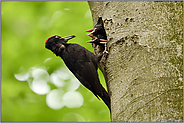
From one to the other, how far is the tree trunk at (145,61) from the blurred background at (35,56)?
81.1 inches

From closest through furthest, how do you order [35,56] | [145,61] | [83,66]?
[145,61] < [83,66] < [35,56]

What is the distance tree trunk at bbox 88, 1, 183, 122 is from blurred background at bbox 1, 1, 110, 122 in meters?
2.06

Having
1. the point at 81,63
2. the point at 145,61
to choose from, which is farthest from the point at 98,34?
the point at 145,61

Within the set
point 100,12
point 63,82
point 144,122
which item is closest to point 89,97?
point 63,82

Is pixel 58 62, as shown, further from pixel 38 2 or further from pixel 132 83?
pixel 132 83

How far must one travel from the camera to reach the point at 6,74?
14.3ft

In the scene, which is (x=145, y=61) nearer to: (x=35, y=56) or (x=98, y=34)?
(x=98, y=34)

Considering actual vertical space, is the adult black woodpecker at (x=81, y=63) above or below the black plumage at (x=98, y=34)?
below

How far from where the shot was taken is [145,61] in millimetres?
1978

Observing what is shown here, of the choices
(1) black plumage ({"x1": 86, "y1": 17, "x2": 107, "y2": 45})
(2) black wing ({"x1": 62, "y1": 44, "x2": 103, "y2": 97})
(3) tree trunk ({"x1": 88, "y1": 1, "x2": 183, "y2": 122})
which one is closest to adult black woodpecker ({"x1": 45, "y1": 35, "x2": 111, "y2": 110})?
(2) black wing ({"x1": 62, "y1": 44, "x2": 103, "y2": 97})

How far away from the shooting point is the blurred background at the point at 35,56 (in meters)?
4.36

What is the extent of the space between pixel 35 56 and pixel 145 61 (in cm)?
299

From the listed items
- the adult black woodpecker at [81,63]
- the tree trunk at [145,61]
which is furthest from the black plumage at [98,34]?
the tree trunk at [145,61]

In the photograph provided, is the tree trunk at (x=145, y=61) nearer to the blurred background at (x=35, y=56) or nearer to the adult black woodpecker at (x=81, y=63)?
the adult black woodpecker at (x=81, y=63)
